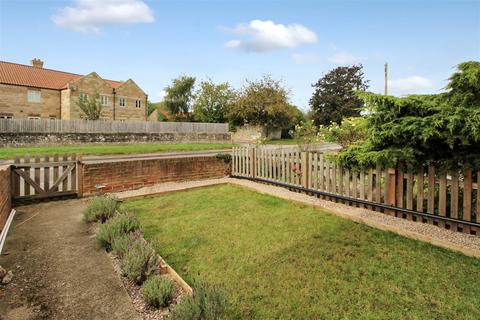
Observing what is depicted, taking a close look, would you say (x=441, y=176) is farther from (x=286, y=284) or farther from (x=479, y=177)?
(x=286, y=284)

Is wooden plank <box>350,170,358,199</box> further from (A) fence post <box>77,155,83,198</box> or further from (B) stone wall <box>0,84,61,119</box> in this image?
(B) stone wall <box>0,84,61,119</box>

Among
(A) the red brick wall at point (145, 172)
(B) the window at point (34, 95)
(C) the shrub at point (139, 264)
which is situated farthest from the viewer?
(B) the window at point (34, 95)

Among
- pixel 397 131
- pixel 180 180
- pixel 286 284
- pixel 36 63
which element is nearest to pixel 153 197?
pixel 180 180

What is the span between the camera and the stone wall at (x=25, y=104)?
32.9 metres

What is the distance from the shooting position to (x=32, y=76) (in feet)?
119

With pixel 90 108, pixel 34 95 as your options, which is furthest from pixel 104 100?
pixel 90 108

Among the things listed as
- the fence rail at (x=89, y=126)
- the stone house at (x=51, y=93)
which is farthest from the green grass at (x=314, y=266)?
the stone house at (x=51, y=93)

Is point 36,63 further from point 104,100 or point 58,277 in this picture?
point 58,277

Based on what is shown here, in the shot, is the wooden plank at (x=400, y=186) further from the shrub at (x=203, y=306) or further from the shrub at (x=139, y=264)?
the shrub at (x=139, y=264)

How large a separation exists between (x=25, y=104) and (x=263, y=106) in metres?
29.7

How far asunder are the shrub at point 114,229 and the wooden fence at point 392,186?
456 centimetres

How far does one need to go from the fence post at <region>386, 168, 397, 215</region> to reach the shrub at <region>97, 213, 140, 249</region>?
487 centimetres

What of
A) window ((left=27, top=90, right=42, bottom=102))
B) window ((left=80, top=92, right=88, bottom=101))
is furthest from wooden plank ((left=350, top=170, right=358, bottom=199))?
window ((left=27, top=90, right=42, bottom=102))

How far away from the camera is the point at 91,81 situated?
38.2 m
